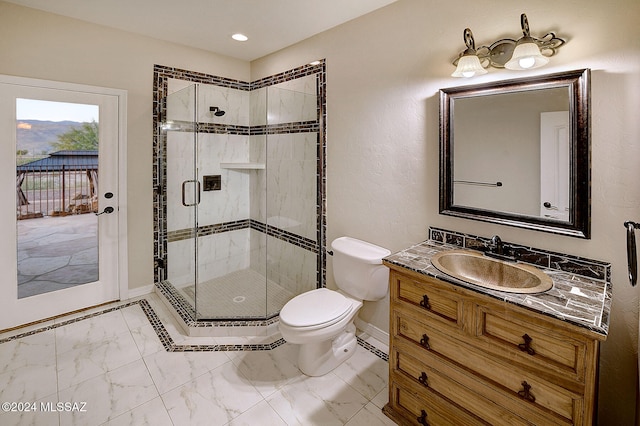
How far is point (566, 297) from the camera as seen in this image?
50.2 inches

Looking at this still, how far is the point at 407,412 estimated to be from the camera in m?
1.70

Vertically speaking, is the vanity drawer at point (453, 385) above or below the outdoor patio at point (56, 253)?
below

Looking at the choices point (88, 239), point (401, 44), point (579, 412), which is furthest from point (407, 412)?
point (88, 239)

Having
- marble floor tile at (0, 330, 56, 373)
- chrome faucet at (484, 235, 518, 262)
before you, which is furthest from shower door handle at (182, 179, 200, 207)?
chrome faucet at (484, 235, 518, 262)

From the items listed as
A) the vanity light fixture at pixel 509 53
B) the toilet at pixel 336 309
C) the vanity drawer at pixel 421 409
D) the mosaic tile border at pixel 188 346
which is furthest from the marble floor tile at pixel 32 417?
the vanity light fixture at pixel 509 53

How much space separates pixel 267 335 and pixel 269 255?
2.76 feet

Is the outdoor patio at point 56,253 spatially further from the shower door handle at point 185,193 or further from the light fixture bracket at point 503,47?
the light fixture bracket at point 503,47

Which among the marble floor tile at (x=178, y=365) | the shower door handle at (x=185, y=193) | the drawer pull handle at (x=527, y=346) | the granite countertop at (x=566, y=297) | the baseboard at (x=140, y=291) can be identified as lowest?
the marble floor tile at (x=178, y=365)

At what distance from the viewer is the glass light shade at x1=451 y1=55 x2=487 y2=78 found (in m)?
1.72

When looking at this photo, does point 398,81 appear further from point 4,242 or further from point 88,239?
point 4,242

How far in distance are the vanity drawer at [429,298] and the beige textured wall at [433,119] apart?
60cm

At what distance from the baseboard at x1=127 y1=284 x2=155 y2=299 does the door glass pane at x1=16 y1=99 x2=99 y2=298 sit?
35 centimetres

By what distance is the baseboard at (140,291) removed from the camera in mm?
3121

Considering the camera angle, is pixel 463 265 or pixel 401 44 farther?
pixel 401 44
